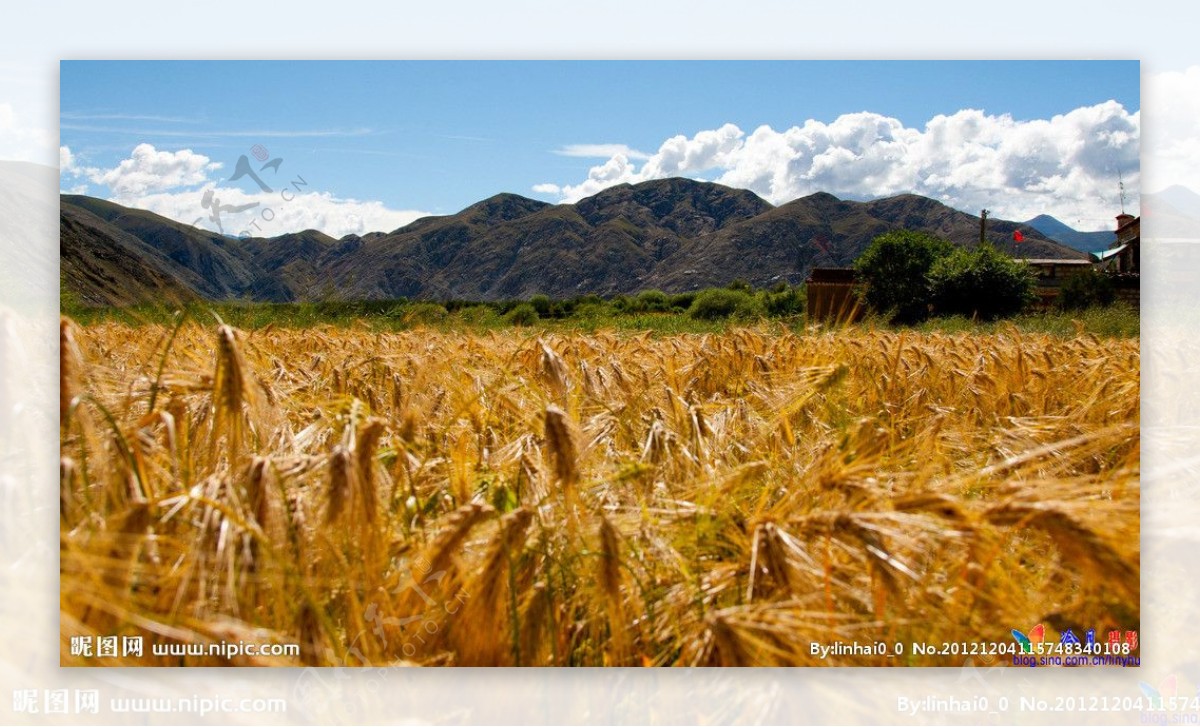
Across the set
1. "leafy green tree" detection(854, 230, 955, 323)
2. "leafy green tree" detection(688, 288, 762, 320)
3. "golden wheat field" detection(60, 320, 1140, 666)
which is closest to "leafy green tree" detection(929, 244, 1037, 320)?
"leafy green tree" detection(854, 230, 955, 323)

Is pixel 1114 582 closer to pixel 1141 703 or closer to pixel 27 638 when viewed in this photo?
pixel 1141 703

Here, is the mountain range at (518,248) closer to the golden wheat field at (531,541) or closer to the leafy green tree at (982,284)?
the golden wheat field at (531,541)

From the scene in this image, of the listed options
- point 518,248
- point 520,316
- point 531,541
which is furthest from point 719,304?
point 531,541

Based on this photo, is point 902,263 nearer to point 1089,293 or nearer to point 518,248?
point 518,248

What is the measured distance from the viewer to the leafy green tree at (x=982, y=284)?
21.1 m

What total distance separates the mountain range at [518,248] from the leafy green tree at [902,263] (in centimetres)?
93

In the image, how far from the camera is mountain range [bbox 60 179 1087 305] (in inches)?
97.3

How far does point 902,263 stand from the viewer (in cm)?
2639

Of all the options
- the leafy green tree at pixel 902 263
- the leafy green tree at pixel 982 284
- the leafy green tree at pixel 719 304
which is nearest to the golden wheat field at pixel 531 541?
the leafy green tree at pixel 719 304

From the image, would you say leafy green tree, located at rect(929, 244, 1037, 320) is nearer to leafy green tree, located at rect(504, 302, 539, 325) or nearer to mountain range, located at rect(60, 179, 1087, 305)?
mountain range, located at rect(60, 179, 1087, 305)

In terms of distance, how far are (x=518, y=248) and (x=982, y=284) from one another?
1400 cm

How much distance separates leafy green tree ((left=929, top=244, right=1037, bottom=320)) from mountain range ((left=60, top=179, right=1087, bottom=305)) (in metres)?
1.37

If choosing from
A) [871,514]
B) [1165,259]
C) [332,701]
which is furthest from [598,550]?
[1165,259]

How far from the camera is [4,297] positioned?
6.13 ft
